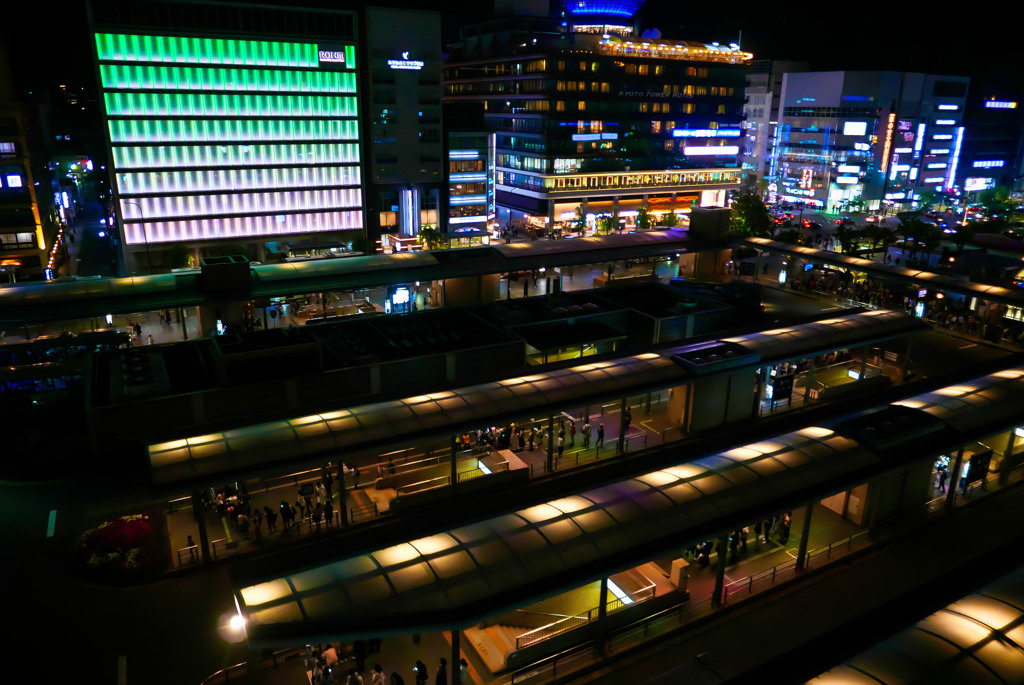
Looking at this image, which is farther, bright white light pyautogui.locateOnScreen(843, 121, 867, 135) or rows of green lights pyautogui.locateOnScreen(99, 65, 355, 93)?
bright white light pyautogui.locateOnScreen(843, 121, 867, 135)

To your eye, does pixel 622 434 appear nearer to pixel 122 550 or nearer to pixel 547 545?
pixel 547 545

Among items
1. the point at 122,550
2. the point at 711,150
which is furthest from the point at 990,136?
the point at 122,550

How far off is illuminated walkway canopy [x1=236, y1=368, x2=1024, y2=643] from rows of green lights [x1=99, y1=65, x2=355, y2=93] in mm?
57250

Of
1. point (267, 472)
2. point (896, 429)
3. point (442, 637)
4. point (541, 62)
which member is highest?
point (541, 62)

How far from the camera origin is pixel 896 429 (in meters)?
22.1

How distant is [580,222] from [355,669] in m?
70.6

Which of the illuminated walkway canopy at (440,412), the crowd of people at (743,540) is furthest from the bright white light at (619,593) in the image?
the illuminated walkway canopy at (440,412)

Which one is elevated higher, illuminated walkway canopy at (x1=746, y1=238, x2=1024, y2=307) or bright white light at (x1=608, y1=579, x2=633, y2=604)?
illuminated walkway canopy at (x1=746, y1=238, x2=1024, y2=307)

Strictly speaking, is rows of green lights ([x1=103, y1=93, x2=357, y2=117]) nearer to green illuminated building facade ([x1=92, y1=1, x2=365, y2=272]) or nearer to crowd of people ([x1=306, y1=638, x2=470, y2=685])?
green illuminated building facade ([x1=92, y1=1, x2=365, y2=272])

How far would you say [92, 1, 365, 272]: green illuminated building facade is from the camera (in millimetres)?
58688

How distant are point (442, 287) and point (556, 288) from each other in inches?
312

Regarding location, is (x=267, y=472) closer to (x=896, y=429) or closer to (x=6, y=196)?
(x=896, y=429)

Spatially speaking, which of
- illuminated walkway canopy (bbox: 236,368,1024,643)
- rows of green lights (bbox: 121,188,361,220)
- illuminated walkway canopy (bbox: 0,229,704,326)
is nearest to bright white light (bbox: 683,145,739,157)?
illuminated walkway canopy (bbox: 0,229,704,326)

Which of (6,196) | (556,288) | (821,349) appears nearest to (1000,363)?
(821,349)
